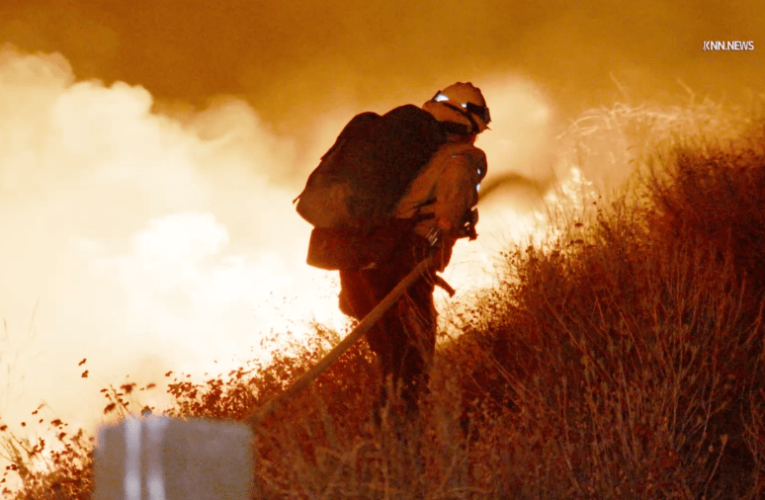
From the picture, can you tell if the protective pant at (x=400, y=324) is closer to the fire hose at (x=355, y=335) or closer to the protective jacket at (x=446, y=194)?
the fire hose at (x=355, y=335)

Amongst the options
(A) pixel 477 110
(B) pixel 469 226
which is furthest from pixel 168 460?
(A) pixel 477 110

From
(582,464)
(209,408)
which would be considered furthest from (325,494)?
(209,408)

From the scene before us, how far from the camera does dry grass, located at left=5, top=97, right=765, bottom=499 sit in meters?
2.60

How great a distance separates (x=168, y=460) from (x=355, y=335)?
147 centimetres

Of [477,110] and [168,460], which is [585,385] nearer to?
[477,110]

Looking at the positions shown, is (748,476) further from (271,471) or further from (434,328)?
(271,471)

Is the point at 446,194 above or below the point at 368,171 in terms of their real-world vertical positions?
below

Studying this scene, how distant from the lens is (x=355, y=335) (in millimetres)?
3287

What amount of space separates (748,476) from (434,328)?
51.0 inches

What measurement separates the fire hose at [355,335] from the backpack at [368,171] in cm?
24

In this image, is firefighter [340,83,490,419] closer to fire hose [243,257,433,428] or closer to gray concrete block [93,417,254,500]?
fire hose [243,257,433,428]

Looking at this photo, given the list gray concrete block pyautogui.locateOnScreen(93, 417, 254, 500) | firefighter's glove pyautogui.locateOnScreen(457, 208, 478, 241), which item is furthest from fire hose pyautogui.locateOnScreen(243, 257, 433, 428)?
gray concrete block pyautogui.locateOnScreen(93, 417, 254, 500)

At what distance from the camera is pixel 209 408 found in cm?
423

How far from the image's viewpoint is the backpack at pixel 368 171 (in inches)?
130
